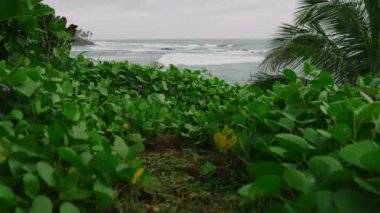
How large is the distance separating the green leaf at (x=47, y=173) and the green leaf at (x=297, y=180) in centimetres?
53

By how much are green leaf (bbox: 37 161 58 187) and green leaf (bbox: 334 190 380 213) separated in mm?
629

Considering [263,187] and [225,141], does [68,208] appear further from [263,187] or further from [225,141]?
[225,141]

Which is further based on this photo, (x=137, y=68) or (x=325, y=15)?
(x=325, y=15)

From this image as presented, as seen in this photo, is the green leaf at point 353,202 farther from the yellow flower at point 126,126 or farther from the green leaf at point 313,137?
the yellow flower at point 126,126

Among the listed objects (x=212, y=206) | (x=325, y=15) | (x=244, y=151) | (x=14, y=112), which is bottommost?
(x=212, y=206)

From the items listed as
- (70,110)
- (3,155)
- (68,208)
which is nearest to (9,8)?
(70,110)

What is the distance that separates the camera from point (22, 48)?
3498mm

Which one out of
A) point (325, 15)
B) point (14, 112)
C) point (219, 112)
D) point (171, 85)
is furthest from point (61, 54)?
point (325, 15)

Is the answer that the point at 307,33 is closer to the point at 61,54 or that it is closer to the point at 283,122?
the point at 61,54

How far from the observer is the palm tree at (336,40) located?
712cm

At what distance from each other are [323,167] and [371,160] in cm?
12

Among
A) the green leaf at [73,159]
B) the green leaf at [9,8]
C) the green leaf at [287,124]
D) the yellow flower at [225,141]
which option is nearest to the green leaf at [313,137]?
the green leaf at [287,124]

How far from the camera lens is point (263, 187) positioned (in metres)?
0.94

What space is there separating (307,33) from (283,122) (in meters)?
6.49
